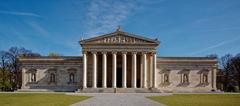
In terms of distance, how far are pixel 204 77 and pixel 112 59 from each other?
20989mm

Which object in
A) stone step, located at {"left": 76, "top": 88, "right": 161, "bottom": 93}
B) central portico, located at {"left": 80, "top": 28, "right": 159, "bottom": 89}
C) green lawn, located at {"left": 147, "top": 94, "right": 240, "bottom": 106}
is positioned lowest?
stone step, located at {"left": 76, "top": 88, "right": 161, "bottom": 93}

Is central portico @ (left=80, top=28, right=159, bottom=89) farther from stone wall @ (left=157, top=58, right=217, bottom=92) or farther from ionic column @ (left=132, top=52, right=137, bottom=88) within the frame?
stone wall @ (left=157, top=58, right=217, bottom=92)

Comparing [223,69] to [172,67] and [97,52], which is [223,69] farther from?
[97,52]

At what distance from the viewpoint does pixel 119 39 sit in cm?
6950

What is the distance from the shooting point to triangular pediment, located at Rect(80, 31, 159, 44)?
227 ft

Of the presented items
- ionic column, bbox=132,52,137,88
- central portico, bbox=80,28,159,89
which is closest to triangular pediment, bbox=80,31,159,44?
central portico, bbox=80,28,159,89

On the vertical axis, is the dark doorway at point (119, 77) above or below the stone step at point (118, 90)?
above

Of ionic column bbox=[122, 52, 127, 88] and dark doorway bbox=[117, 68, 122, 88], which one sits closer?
ionic column bbox=[122, 52, 127, 88]

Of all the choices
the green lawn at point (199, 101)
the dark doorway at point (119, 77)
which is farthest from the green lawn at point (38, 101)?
the dark doorway at point (119, 77)

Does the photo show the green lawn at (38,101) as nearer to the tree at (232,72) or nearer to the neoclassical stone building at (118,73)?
the neoclassical stone building at (118,73)

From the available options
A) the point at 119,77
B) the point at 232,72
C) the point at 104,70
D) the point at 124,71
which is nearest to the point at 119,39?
the point at 124,71

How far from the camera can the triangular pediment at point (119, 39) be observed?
6919 centimetres

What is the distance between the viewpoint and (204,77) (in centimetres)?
7531

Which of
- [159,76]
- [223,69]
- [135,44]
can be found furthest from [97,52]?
[223,69]
